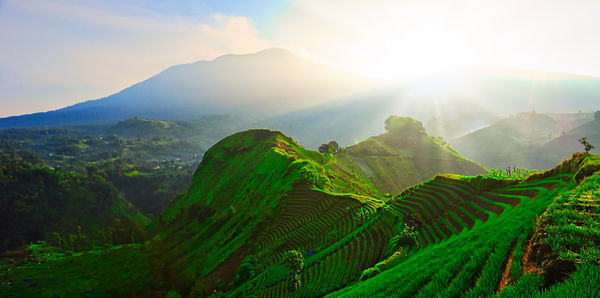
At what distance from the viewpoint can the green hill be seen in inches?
291

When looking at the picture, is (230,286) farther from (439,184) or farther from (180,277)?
(439,184)

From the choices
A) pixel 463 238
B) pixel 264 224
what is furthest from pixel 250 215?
pixel 463 238

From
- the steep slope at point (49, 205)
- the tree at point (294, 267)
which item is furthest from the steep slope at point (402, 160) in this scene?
the steep slope at point (49, 205)

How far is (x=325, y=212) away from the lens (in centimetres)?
4341

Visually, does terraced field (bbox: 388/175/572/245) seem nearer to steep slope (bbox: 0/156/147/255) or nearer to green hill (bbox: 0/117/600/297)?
green hill (bbox: 0/117/600/297)

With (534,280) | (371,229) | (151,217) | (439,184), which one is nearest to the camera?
(534,280)

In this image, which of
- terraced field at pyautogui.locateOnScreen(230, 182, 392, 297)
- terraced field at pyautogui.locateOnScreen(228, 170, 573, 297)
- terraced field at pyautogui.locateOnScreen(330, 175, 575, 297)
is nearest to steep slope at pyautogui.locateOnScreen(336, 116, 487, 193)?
terraced field at pyautogui.locateOnScreen(230, 182, 392, 297)

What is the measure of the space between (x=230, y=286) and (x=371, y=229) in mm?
24737

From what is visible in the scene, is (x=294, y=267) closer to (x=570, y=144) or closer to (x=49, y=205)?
(x=49, y=205)

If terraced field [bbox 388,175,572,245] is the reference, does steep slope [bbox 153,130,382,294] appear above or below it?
below

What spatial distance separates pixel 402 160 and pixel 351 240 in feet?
377

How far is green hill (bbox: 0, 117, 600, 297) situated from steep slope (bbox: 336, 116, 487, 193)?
37005mm

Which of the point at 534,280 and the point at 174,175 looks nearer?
the point at 534,280

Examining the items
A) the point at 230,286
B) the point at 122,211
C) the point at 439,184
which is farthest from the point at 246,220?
the point at 122,211
